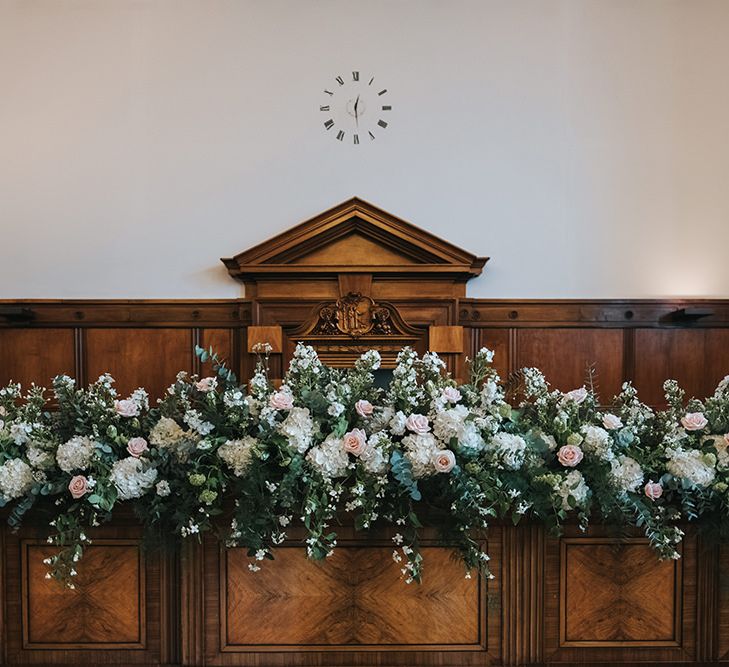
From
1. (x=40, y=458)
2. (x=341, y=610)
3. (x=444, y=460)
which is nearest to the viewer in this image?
(x=444, y=460)

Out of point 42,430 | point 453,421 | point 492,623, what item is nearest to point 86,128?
point 42,430

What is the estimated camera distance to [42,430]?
1.62 metres

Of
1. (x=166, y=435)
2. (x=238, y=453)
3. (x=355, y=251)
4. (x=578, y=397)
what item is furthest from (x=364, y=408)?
(x=355, y=251)

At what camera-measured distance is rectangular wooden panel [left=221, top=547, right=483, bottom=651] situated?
66.1 inches

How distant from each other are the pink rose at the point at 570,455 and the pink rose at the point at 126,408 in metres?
1.26

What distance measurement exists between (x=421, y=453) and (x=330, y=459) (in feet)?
0.82

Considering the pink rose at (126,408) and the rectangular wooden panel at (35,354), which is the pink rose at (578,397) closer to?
the pink rose at (126,408)

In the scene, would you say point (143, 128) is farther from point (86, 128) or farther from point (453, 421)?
point (453, 421)

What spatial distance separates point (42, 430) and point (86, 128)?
368 cm

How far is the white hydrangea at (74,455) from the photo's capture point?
1531 millimetres

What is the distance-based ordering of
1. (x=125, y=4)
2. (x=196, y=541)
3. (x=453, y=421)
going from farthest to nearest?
1. (x=125, y=4)
2. (x=196, y=541)
3. (x=453, y=421)

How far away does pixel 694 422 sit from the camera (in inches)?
64.6

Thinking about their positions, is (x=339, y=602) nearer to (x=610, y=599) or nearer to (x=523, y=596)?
(x=523, y=596)

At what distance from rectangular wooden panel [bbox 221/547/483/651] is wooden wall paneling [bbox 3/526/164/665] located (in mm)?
250
